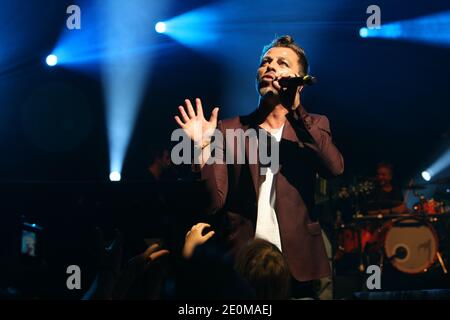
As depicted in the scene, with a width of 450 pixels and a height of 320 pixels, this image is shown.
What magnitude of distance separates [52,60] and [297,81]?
538cm

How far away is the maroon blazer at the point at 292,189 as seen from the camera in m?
2.88

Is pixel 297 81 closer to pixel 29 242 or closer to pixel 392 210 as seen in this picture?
pixel 29 242

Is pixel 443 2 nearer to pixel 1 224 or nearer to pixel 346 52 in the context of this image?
pixel 346 52

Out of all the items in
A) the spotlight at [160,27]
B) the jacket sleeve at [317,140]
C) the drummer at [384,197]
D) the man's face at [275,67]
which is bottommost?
the jacket sleeve at [317,140]

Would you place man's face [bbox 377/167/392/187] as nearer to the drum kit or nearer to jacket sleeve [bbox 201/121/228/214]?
the drum kit

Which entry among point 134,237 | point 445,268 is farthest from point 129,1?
point 445,268

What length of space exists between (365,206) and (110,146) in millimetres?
3430

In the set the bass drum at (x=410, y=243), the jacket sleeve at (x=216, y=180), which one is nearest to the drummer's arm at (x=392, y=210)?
the bass drum at (x=410, y=243)

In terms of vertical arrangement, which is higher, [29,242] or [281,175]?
[29,242]

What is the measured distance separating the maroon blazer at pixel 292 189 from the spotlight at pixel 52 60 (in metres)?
4.97

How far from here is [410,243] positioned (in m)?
8.11

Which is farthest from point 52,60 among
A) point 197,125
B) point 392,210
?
point 197,125

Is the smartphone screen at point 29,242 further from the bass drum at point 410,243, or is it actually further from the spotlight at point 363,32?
the bass drum at point 410,243

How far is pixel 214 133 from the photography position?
3.10m
